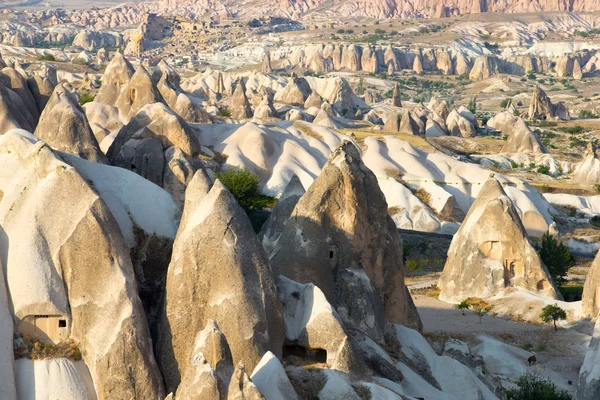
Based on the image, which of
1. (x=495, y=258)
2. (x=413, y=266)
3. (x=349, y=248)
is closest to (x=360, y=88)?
(x=413, y=266)

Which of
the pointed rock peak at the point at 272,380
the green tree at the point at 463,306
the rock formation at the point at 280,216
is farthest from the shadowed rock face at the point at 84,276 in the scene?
the green tree at the point at 463,306

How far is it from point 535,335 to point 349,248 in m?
11.5

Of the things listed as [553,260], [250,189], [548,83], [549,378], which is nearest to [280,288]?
[549,378]

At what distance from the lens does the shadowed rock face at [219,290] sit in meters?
16.1

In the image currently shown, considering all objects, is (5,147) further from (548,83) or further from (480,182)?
(548,83)

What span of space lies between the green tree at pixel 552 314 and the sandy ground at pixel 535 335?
34 cm

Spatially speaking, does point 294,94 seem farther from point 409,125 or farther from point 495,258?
point 495,258

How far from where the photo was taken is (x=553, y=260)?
40531 mm

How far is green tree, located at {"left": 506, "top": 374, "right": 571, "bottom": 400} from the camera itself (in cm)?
2377

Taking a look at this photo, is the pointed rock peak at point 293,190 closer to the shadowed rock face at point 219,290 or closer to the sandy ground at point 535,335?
the sandy ground at point 535,335

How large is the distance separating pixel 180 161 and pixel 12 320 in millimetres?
24347

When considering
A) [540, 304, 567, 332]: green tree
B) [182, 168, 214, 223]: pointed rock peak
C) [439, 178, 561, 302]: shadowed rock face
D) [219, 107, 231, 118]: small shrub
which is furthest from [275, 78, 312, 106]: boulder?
[182, 168, 214, 223]: pointed rock peak

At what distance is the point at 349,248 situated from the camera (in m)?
22.7

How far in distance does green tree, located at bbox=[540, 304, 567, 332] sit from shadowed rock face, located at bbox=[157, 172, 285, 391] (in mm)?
17616
